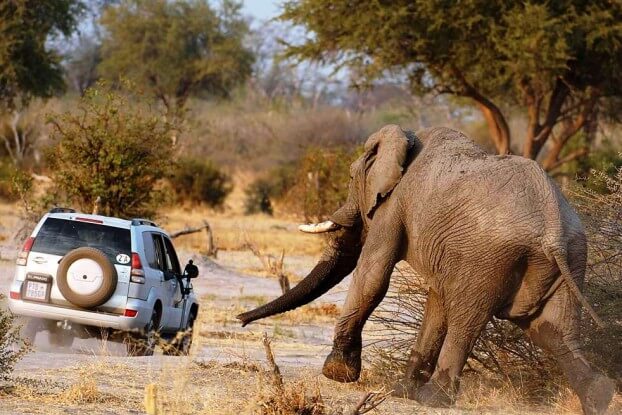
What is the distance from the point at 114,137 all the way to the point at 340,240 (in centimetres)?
1082

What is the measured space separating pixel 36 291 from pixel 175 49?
39722 mm

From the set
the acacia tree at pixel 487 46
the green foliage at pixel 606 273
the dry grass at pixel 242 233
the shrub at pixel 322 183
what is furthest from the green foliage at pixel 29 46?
the green foliage at pixel 606 273

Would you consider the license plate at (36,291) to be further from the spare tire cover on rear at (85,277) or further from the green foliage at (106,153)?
the green foliage at (106,153)

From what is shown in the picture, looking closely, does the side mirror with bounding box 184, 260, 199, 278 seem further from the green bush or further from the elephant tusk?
the green bush

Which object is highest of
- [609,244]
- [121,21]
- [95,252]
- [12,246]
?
[121,21]

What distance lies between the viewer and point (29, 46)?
33.5 metres

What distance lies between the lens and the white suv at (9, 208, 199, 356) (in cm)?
1285

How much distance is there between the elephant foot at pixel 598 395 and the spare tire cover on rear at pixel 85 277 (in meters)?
5.78

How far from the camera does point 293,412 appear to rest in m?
8.05

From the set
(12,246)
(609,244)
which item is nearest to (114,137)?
(12,246)

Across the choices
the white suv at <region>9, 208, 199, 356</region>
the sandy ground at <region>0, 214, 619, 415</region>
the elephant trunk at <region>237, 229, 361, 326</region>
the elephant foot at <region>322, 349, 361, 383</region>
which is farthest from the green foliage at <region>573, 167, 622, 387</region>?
the white suv at <region>9, 208, 199, 356</region>

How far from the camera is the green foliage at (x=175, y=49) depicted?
171 feet

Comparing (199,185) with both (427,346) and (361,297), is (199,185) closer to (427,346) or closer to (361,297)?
(427,346)

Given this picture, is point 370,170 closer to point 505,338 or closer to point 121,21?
point 505,338
